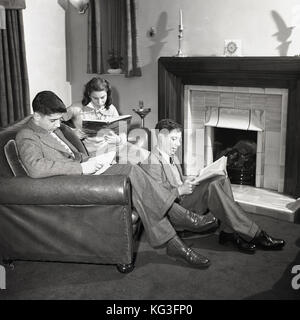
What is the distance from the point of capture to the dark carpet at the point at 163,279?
7.63ft

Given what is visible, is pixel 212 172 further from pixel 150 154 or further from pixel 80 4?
pixel 80 4

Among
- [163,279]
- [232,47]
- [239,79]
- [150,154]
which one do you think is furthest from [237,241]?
[232,47]

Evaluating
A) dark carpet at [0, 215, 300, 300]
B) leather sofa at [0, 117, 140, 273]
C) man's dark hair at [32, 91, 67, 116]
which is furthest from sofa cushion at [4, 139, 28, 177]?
dark carpet at [0, 215, 300, 300]

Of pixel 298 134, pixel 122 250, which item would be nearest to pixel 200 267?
pixel 122 250

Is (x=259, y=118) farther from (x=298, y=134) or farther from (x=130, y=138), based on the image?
(x=130, y=138)

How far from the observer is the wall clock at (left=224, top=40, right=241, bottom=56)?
12.3ft

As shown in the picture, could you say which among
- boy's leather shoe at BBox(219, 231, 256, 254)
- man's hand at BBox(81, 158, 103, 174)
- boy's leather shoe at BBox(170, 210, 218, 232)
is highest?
man's hand at BBox(81, 158, 103, 174)

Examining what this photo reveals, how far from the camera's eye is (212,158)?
13.9 ft

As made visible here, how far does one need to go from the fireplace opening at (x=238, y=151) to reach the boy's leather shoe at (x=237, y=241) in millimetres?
1217

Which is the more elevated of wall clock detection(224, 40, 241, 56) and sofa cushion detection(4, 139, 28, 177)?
wall clock detection(224, 40, 241, 56)

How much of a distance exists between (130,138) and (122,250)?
1.97 m

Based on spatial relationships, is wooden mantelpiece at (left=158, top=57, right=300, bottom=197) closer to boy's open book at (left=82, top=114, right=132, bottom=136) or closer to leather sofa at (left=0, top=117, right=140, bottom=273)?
boy's open book at (left=82, top=114, right=132, bottom=136)

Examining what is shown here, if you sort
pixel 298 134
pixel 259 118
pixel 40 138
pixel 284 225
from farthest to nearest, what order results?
pixel 259 118
pixel 298 134
pixel 284 225
pixel 40 138

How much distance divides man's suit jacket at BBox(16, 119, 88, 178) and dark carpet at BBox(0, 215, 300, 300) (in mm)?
593
